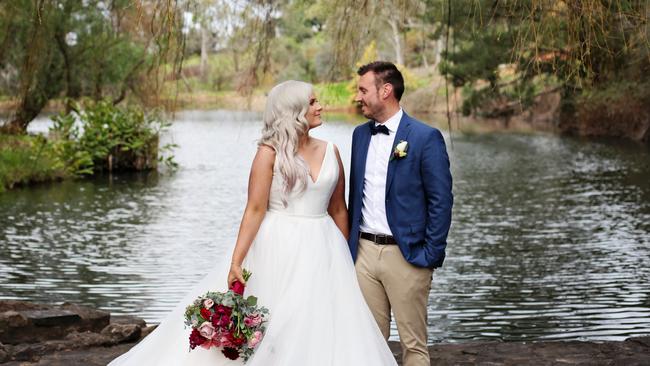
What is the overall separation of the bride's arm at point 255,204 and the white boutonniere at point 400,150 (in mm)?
469

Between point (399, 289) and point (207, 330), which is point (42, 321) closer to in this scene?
point (207, 330)

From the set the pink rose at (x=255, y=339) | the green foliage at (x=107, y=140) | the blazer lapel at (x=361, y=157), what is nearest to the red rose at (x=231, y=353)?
the pink rose at (x=255, y=339)

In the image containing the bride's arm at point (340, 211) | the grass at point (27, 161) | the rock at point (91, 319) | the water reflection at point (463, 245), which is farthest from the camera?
the grass at point (27, 161)

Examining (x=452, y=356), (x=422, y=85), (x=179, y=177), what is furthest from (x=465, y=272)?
(x=422, y=85)

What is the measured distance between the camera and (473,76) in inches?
1019

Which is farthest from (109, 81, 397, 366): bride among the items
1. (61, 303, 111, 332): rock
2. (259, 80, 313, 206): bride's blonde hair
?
(61, 303, 111, 332): rock

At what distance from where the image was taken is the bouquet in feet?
12.8

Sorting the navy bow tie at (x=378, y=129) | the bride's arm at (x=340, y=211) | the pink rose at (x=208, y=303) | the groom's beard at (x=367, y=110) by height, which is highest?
the groom's beard at (x=367, y=110)

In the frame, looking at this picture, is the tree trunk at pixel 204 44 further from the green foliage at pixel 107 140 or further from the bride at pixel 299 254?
the green foliage at pixel 107 140

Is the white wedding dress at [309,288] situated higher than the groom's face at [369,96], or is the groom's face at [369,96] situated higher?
the groom's face at [369,96]

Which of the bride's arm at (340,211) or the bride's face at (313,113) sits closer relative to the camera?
the bride's face at (313,113)

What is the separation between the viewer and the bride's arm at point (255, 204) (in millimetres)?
3926

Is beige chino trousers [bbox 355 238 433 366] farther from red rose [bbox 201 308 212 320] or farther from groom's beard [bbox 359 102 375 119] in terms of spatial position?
red rose [bbox 201 308 212 320]

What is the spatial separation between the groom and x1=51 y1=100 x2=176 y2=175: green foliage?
15852 millimetres
